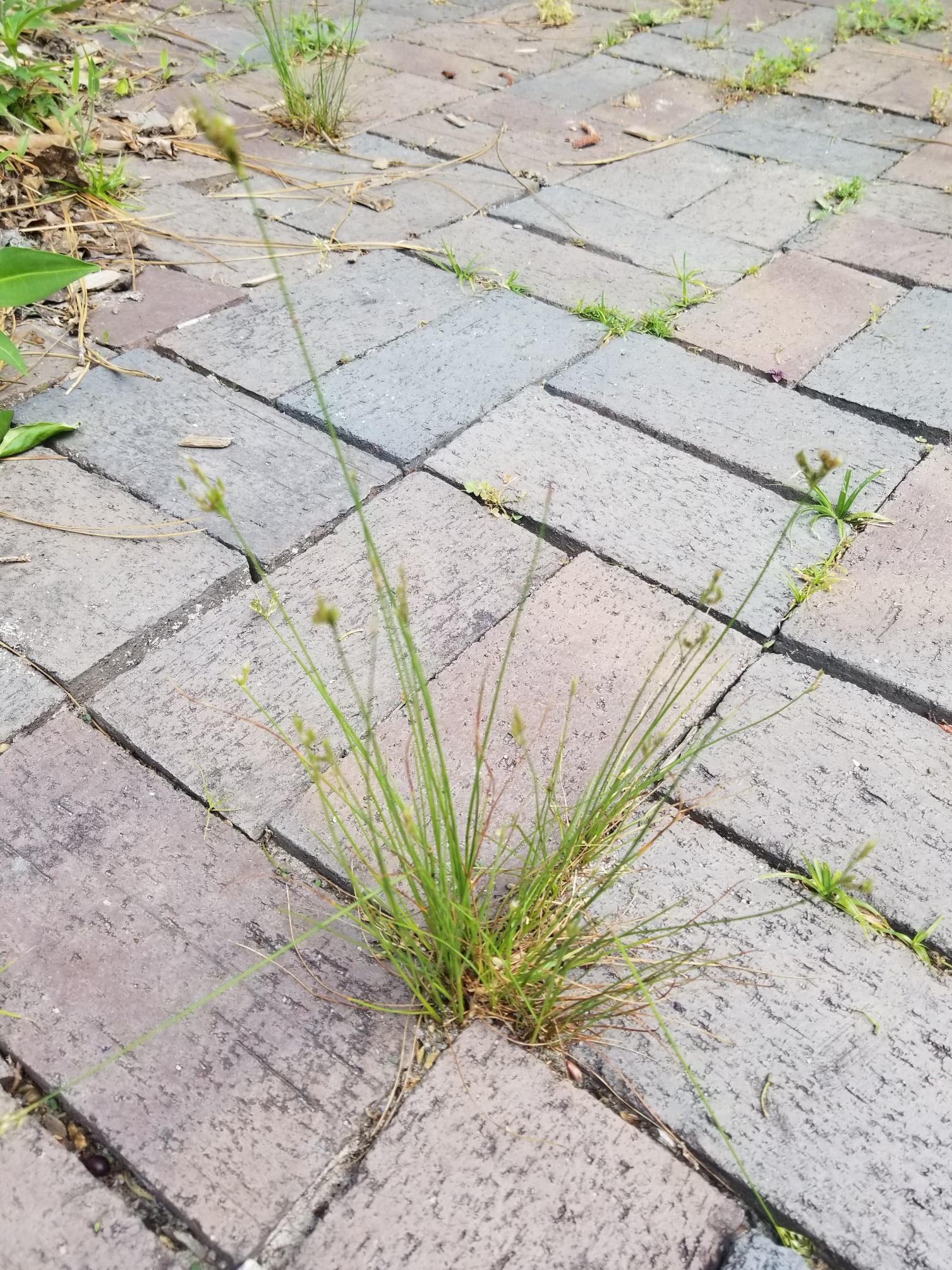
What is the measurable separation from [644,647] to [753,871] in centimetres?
41

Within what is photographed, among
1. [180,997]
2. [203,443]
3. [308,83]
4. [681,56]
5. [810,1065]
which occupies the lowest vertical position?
[810,1065]

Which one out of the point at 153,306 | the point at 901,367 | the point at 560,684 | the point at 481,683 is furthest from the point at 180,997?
the point at 901,367

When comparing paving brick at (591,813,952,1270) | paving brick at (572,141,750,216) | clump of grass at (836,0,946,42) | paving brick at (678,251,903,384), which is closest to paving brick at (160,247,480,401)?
paving brick at (678,251,903,384)

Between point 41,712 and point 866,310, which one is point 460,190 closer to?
point 866,310

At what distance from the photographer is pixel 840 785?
136 cm

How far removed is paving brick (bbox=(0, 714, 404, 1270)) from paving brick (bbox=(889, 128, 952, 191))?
2881mm

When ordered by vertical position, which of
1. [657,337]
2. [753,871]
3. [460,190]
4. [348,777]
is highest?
[460,190]

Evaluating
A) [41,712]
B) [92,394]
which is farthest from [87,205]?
[41,712]

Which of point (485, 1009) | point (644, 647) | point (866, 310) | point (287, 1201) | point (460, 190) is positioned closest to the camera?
point (287, 1201)

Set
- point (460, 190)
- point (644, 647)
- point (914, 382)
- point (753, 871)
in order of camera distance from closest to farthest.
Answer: point (753, 871) < point (644, 647) < point (914, 382) < point (460, 190)

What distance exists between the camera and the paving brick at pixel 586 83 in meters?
3.41

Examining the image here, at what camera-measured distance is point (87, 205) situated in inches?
98.3

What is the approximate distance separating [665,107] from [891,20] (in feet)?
4.92

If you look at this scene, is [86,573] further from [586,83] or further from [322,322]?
[586,83]
